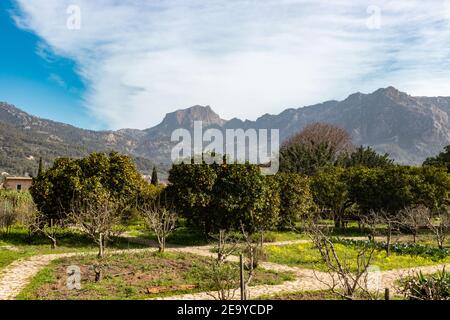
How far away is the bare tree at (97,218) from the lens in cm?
1853

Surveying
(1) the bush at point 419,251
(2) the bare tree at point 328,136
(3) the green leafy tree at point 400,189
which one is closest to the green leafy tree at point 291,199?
(3) the green leafy tree at point 400,189

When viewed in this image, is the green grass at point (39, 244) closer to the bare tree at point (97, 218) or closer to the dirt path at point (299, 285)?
the bare tree at point (97, 218)

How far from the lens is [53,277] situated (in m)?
14.8

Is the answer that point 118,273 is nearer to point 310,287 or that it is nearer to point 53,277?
point 53,277

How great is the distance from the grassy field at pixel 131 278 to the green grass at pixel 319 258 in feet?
10.3

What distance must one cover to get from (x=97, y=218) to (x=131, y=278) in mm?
4431

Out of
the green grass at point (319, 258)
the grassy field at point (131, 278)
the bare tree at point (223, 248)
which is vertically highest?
the bare tree at point (223, 248)

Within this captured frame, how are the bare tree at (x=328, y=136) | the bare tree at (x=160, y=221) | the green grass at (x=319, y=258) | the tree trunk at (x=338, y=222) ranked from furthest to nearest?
the bare tree at (x=328, y=136), the tree trunk at (x=338, y=222), the bare tree at (x=160, y=221), the green grass at (x=319, y=258)

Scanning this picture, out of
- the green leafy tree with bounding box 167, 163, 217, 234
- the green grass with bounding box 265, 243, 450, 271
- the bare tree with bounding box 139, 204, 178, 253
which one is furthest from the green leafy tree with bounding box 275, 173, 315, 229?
the bare tree with bounding box 139, 204, 178, 253

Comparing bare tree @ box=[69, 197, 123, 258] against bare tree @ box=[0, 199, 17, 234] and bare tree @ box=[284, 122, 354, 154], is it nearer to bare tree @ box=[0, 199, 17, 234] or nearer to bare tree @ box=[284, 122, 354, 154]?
bare tree @ box=[0, 199, 17, 234]

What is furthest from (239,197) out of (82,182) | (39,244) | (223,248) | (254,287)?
(39,244)

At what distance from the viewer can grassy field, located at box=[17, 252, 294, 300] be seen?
12656 millimetres

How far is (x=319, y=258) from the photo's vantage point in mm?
20172

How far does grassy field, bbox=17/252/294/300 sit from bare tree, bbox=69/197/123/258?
1167 mm
